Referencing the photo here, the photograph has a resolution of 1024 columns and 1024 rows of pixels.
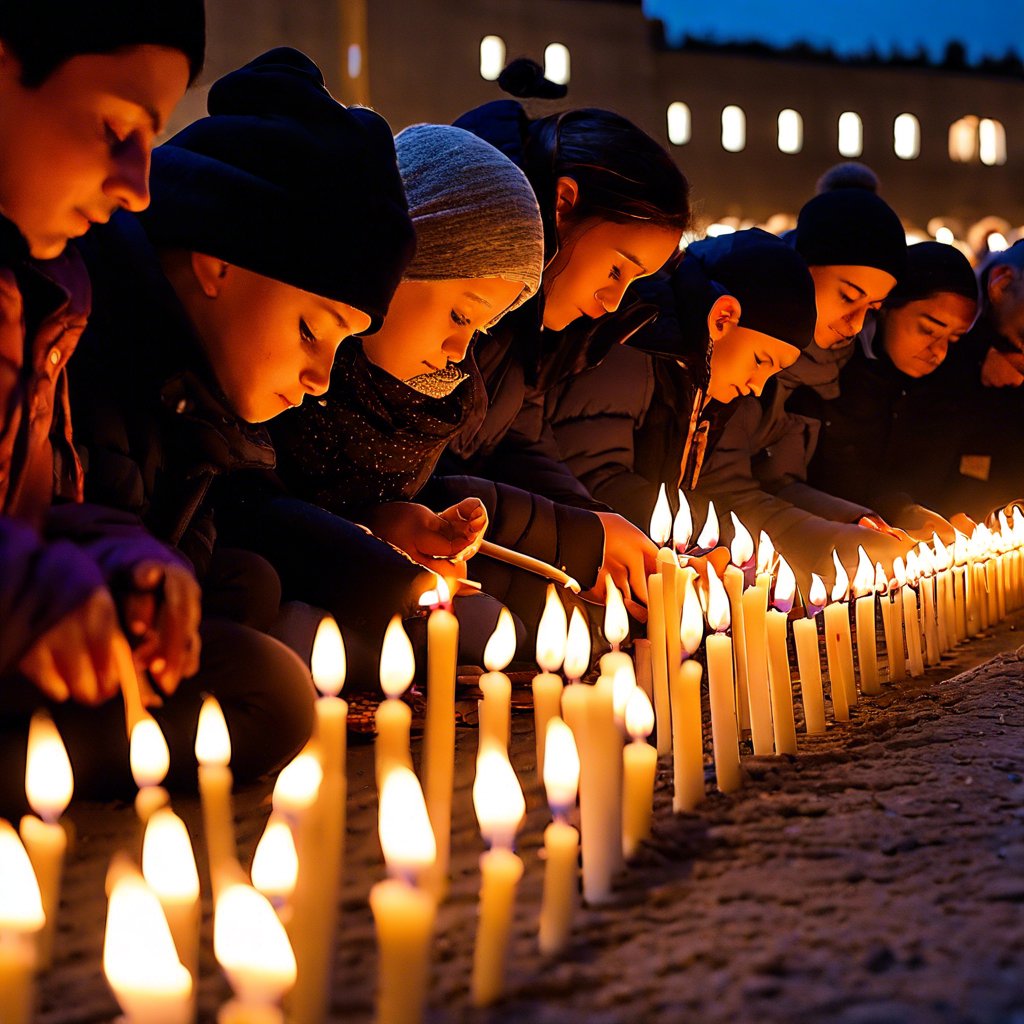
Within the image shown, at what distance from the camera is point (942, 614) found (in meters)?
3.81

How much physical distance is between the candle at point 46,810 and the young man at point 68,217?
0.24 metres

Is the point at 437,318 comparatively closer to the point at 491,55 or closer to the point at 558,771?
the point at 558,771

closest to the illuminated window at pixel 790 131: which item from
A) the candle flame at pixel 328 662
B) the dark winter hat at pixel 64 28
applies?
the dark winter hat at pixel 64 28

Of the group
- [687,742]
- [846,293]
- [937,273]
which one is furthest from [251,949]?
[937,273]

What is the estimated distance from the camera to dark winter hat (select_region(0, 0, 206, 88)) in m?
1.96

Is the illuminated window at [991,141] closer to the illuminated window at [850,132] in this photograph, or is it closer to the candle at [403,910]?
the illuminated window at [850,132]

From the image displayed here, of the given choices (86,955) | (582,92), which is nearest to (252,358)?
(86,955)

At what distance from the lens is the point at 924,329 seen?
5.85m

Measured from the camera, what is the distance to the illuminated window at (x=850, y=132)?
23938 mm

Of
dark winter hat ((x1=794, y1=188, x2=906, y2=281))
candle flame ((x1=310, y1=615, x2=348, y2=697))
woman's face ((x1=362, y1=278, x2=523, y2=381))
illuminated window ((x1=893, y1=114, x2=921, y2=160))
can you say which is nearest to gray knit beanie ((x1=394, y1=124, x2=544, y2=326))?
woman's face ((x1=362, y1=278, x2=523, y2=381))

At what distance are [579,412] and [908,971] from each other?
325cm

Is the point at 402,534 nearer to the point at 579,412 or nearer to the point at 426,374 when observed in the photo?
the point at 426,374

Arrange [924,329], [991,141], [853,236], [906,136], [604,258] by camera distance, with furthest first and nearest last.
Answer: [991,141], [906,136], [924,329], [853,236], [604,258]

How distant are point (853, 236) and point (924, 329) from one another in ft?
3.10
